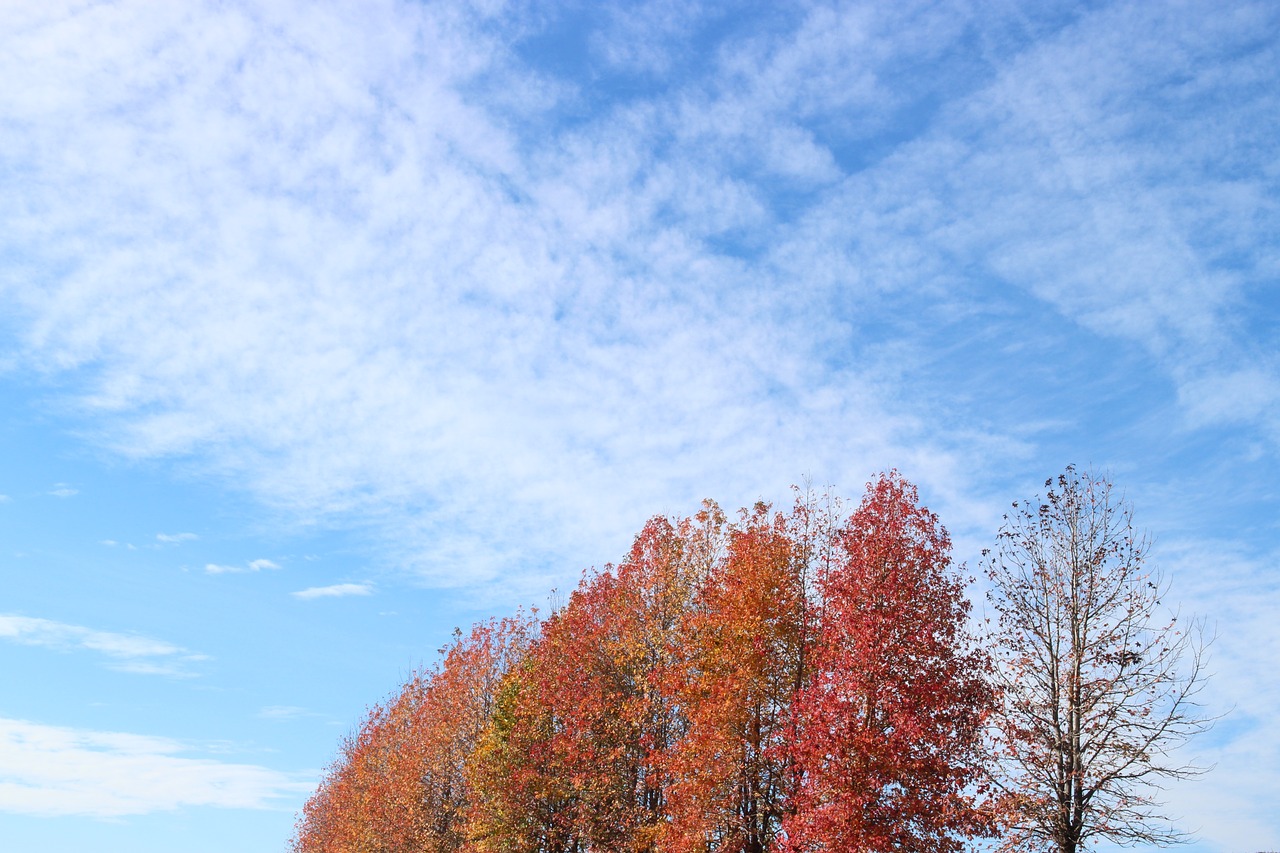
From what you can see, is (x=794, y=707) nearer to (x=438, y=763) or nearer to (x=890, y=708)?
(x=890, y=708)

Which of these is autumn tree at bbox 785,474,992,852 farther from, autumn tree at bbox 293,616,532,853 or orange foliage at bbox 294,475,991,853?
autumn tree at bbox 293,616,532,853

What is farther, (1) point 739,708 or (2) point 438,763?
(2) point 438,763

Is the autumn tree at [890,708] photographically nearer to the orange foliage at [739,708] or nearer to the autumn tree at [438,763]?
the orange foliage at [739,708]

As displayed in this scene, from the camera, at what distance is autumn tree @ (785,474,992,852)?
1071 inches

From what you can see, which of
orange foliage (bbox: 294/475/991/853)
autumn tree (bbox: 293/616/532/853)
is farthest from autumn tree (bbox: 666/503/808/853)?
autumn tree (bbox: 293/616/532/853)

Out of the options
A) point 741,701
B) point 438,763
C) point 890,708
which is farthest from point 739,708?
point 438,763

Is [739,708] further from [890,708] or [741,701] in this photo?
[890,708]

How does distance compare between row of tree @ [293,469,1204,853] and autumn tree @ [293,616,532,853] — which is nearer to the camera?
row of tree @ [293,469,1204,853]

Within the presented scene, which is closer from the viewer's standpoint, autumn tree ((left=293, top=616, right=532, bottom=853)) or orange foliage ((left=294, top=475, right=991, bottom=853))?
orange foliage ((left=294, top=475, right=991, bottom=853))

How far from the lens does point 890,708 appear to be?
27969 millimetres

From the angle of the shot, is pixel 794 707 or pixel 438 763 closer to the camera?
pixel 794 707

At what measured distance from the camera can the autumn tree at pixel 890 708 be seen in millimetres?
27203

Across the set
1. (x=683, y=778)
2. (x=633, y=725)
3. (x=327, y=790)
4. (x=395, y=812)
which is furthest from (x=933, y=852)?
(x=327, y=790)

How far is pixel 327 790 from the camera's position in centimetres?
8788
